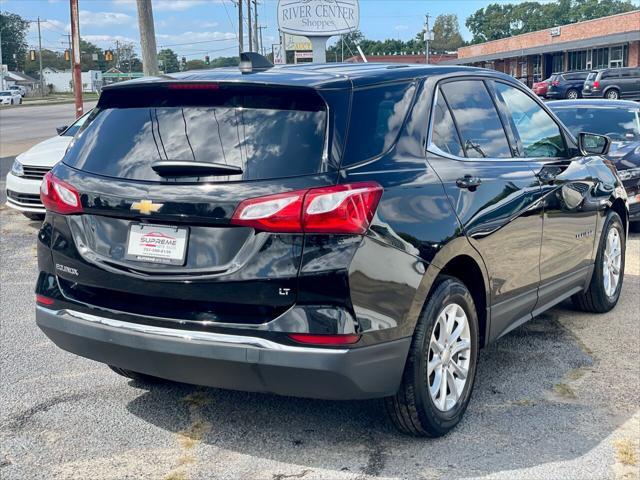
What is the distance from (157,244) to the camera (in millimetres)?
3547

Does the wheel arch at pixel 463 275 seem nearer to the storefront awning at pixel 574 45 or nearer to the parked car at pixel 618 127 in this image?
A: the parked car at pixel 618 127

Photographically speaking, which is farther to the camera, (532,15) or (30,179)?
(532,15)

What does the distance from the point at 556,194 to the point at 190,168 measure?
2633 mm

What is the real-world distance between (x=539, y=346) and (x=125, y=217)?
10.4 feet

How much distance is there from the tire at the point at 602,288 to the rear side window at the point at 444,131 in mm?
2324

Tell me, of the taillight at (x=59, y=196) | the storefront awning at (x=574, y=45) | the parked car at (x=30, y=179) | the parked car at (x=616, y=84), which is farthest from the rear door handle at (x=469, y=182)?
the storefront awning at (x=574, y=45)

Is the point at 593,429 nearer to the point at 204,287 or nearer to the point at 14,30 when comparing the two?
the point at 204,287

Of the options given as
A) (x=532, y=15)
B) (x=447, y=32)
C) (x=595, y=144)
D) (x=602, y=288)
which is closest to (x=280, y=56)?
(x=595, y=144)

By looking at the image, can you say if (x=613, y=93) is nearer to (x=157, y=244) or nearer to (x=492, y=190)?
(x=492, y=190)

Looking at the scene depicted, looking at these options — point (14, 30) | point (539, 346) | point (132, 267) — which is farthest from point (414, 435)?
point (14, 30)

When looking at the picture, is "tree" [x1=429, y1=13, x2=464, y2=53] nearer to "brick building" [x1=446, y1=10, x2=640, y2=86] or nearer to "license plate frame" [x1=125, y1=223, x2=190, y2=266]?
"brick building" [x1=446, y1=10, x2=640, y2=86]

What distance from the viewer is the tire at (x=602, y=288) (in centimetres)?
612

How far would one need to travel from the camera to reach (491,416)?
4297 millimetres

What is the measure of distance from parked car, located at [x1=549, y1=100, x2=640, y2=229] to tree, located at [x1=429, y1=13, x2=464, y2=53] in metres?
140
